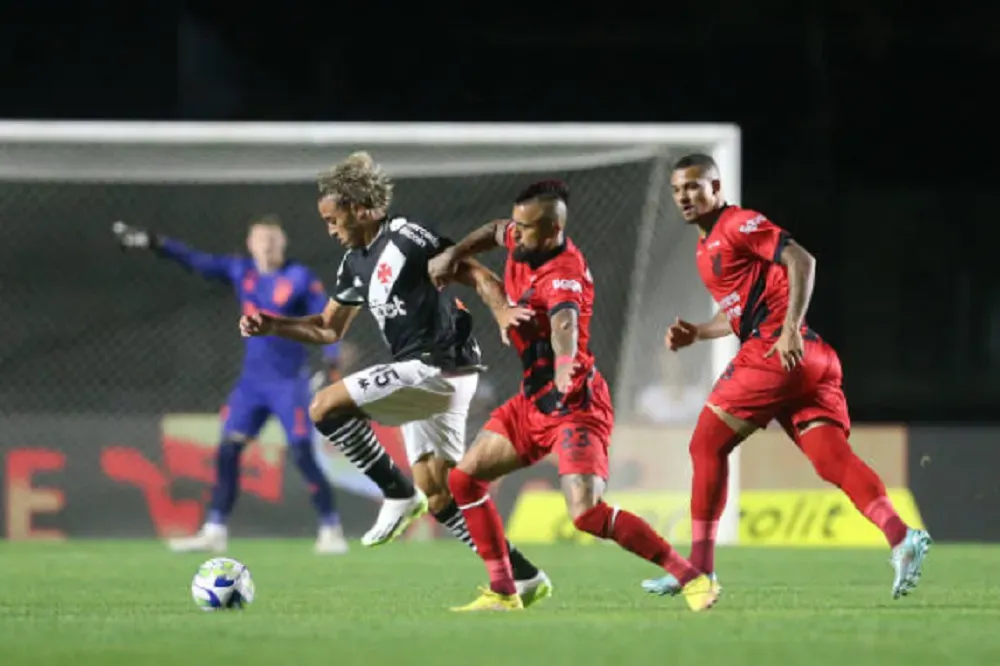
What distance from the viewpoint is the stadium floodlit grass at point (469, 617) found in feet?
19.7

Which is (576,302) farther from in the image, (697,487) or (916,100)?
(916,100)

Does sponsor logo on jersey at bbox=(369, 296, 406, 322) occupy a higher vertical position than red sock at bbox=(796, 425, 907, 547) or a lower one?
higher

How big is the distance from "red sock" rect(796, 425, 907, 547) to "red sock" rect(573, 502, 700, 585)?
82 cm

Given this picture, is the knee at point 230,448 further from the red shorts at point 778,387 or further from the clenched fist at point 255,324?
the red shorts at point 778,387

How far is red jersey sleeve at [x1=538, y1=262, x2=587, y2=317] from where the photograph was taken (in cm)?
749

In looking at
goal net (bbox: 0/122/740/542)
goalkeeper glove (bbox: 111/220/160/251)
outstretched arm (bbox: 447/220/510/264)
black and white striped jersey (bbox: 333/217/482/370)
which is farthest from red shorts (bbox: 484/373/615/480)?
goal net (bbox: 0/122/740/542)

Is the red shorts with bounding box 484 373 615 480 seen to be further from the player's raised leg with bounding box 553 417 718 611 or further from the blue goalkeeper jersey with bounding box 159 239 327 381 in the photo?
Result: the blue goalkeeper jersey with bounding box 159 239 327 381

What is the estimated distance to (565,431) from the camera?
24.8 ft

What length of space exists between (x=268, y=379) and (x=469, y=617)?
5502 millimetres

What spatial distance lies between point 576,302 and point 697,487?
3.35 ft

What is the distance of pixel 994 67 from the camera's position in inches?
973

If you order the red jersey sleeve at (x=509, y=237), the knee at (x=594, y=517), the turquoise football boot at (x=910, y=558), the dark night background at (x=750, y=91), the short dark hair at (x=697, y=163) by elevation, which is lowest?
the turquoise football boot at (x=910, y=558)

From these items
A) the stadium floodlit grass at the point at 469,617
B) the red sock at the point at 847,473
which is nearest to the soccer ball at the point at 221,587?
the stadium floodlit grass at the point at 469,617

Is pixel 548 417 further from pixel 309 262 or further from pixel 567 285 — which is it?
pixel 309 262
